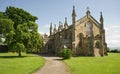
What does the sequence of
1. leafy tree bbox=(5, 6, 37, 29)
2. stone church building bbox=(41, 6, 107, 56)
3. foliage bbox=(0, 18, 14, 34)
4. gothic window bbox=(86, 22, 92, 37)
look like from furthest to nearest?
leafy tree bbox=(5, 6, 37, 29), foliage bbox=(0, 18, 14, 34), gothic window bbox=(86, 22, 92, 37), stone church building bbox=(41, 6, 107, 56)

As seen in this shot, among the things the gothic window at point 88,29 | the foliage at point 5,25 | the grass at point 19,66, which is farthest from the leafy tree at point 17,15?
the grass at point 19,66

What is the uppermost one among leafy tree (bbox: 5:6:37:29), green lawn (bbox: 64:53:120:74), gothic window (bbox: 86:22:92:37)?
leafy tree (bbox: 5:6:37:29)

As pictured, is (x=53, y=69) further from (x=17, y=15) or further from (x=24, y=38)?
(x=17, y=15)

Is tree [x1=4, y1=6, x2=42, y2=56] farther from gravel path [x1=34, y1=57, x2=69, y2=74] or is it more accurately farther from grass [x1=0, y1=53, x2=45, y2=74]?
gravel path [x1=34, y1=57, x2=69, y2=74]

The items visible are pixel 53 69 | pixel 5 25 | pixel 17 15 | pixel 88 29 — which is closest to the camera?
pixel 53 69

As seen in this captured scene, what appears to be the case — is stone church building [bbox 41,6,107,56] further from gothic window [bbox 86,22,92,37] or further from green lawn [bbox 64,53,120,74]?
green lawn [bbox 64,53,120,74]

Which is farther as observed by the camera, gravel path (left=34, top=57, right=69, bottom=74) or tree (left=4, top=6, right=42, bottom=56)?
tree (left=4, top=6, right=42, bottom=56)

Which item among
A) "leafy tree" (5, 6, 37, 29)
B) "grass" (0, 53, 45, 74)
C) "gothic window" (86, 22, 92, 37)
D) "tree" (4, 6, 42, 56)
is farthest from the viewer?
"leafy tree" (5, 6, 37, 29)

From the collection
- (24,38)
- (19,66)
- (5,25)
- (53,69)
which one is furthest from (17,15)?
(53,69)

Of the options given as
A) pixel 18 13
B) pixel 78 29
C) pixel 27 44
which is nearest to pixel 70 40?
pixel 78 29

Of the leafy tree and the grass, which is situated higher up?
the leafy tree

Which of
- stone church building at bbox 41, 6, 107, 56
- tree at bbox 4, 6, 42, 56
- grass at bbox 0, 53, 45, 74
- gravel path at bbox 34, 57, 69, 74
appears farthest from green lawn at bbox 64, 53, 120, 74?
stone church building at bbox 41, 6, 107, 56

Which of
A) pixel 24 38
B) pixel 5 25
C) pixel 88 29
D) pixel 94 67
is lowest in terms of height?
pixel 94 67

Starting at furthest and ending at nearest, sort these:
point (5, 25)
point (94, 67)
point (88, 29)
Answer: point (5, 25), point (88, 29), point (94, 67)
